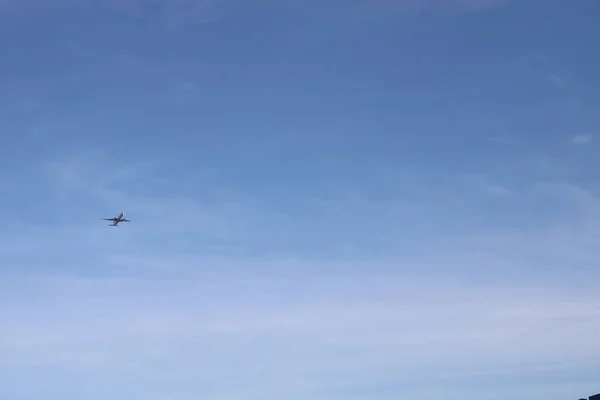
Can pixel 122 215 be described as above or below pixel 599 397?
above

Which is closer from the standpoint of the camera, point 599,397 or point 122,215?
point 599,397
